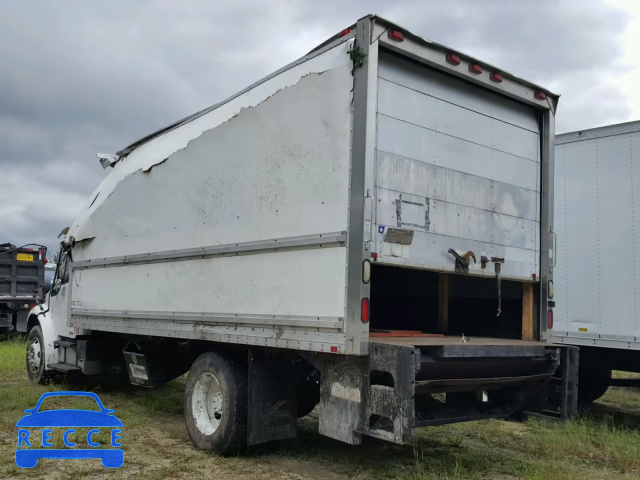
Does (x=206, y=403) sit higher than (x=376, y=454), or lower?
higher

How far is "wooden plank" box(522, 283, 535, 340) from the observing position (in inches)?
249

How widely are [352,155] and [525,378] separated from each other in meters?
2.49

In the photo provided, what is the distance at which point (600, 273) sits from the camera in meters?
8.21

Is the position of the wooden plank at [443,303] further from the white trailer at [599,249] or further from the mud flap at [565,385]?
the white trailer at [599,249]

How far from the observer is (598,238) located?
8.28 meters

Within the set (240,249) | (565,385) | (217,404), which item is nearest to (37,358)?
(217,404)

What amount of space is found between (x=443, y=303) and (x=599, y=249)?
2.65 m

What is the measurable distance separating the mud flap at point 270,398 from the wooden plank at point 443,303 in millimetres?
1883

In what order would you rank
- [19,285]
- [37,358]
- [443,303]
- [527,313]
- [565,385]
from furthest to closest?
1. [19,285]
2. [37,358]
3. [443,303]
4. [527,313]
5. [565,385]

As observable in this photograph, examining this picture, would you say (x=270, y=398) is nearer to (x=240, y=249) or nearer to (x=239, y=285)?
(x=239, y=285)

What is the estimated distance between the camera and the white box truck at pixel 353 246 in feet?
16.0

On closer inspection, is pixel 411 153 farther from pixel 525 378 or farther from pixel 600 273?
pixel 600 273

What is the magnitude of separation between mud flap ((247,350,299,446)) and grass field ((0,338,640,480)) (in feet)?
1.07

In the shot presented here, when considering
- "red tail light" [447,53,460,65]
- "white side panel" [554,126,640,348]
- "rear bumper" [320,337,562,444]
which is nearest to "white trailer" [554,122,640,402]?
"white side panel" [554,126,640,348]
